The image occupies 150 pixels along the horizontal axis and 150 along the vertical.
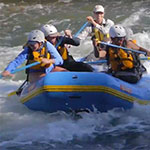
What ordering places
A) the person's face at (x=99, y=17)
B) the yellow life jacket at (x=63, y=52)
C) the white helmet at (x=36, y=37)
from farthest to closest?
the person's face at (x=99, y=17)
the yellow life jacket at (x=63, y=52)
the white helmet at (x=36, y=37)

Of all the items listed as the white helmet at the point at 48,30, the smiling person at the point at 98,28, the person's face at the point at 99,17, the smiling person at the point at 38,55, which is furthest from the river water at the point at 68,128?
the person's face at the point at 99,17

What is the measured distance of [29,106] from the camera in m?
6.41

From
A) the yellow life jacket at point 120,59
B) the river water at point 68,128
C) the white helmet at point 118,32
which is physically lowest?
the river water at point 68,128

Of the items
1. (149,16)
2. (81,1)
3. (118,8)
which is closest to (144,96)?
(149,16)

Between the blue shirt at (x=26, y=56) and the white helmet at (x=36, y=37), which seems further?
the blue shirt at (x=26, y=56)

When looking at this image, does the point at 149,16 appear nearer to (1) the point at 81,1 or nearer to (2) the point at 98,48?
(1) the point at 81,1

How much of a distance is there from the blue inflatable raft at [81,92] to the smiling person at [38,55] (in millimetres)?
254

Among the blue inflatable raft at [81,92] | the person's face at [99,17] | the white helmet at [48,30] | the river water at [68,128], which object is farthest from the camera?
the person's face at [99,17]

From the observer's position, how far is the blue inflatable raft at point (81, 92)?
5816mm

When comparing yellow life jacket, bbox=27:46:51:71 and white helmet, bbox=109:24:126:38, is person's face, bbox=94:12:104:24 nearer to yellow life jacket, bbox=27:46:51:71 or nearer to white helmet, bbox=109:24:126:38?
white helmet, bbox=109:24:126:38

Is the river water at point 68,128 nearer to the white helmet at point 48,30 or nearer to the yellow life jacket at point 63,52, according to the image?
the yellow life jacket at point 63,52

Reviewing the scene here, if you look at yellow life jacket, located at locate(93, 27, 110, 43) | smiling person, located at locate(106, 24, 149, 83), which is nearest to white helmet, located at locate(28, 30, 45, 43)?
smiling person, located at locate(106, 24, 149, 83)

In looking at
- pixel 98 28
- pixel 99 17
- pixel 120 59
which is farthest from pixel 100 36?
pixel 120 59

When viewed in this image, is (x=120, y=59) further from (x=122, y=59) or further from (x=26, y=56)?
(x=26, y=56)
